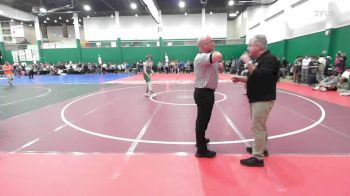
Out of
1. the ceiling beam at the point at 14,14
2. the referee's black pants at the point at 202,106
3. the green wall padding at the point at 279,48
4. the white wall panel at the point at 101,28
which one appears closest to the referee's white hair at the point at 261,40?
→ the referee's black pants at the point at 202,106

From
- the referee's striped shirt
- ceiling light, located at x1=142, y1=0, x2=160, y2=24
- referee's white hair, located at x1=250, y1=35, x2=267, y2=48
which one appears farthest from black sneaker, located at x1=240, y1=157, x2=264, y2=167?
ceiling light, located at x1=142, y1=0, x2=160, y2=24

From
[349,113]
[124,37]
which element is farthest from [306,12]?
[124,37]

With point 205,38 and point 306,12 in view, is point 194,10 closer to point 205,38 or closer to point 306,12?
point 306,12

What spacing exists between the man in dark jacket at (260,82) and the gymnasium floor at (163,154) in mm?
586

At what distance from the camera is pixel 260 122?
3484mm

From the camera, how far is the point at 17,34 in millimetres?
25500

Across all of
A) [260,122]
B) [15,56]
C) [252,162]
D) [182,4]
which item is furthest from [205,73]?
[15,56]

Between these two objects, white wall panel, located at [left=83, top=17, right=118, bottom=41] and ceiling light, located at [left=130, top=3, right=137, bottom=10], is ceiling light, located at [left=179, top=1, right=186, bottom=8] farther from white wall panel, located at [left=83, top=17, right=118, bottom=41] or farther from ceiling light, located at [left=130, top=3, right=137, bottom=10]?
white wall panel, located at [left=83, top=17, right=118, bottom=41]

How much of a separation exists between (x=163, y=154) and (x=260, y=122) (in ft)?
5.86

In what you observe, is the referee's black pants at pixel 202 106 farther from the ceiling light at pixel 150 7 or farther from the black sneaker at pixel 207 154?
the ceiling light at pixel 150 7

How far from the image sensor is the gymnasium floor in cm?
310

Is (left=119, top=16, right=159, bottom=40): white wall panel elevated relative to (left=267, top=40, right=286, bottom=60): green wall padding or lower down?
elevated

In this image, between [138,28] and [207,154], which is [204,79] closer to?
[207,154]

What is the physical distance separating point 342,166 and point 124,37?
104ft
